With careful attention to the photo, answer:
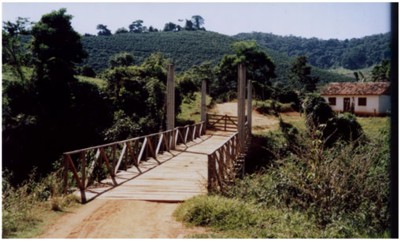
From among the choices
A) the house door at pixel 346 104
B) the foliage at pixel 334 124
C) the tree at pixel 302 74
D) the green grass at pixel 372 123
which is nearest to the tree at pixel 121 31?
the tree at pixel 302 74

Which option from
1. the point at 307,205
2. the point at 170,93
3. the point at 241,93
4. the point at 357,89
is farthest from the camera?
the point at 357,89

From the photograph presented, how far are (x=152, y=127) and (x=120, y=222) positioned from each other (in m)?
13.9

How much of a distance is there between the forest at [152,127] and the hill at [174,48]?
1.81 ft

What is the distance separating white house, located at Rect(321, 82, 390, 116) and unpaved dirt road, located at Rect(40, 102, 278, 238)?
82.1 ft

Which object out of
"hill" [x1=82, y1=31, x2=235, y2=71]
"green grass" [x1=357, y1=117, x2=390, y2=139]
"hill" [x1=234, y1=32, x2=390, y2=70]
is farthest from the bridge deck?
"hill" [x1=234, y1=32, x2=390, y2=70]

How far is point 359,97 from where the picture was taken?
30.6m

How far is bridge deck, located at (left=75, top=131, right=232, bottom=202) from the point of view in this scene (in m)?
7.40

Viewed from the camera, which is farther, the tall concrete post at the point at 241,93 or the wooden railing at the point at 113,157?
the tall concrete post at the point at 241,93

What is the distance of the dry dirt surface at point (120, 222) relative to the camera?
5.34 meters

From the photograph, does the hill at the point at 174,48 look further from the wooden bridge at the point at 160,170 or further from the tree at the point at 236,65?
the wooden bridge at the point at 160,170

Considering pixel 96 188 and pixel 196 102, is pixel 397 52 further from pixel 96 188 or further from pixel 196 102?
pixel 196 102

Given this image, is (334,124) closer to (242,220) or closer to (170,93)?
(170,93)

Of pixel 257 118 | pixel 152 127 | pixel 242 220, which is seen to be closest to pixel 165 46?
pixel 257 118

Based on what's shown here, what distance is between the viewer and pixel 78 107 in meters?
20.4
